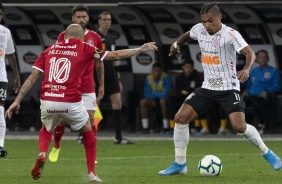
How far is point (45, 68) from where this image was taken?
11719 mm

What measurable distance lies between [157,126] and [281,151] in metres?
7.56

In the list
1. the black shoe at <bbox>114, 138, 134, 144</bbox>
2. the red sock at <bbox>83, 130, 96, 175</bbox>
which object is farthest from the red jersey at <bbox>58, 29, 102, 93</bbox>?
the black shoe at <bbox>114, 138, 134, 144</bbox>

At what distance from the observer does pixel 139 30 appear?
24609 millimetres

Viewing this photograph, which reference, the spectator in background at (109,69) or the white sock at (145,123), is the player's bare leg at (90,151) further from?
the white sock at (145,123)

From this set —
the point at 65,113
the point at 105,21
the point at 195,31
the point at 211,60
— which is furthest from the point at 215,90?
the point at 105,21

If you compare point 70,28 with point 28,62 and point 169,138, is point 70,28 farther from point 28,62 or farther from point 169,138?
point 28,62

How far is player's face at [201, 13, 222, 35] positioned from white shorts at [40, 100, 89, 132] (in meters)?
1.92

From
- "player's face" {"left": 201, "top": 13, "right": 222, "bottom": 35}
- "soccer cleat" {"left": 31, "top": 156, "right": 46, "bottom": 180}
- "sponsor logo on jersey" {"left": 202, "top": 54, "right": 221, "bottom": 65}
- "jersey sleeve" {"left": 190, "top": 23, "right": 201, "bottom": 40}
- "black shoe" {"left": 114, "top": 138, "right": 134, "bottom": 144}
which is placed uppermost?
"player's face" {"left": 201, "top": 13, "right": 222, "bottom": 35}

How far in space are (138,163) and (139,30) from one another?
10112mm

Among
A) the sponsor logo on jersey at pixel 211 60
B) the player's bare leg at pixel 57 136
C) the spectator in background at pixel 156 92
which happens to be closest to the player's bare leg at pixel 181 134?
the sponsor logo on jersey at pixel 211 60

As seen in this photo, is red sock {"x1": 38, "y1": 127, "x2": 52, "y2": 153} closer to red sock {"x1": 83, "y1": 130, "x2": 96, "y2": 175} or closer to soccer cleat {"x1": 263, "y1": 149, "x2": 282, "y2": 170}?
red sock {"x1": 83, "y1": 130, "x2": 96, "y2": 175}

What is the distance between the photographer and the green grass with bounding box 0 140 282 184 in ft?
39.5

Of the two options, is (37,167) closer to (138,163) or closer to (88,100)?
(138,163)

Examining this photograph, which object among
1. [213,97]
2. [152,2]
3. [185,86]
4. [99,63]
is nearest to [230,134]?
[185,86]
